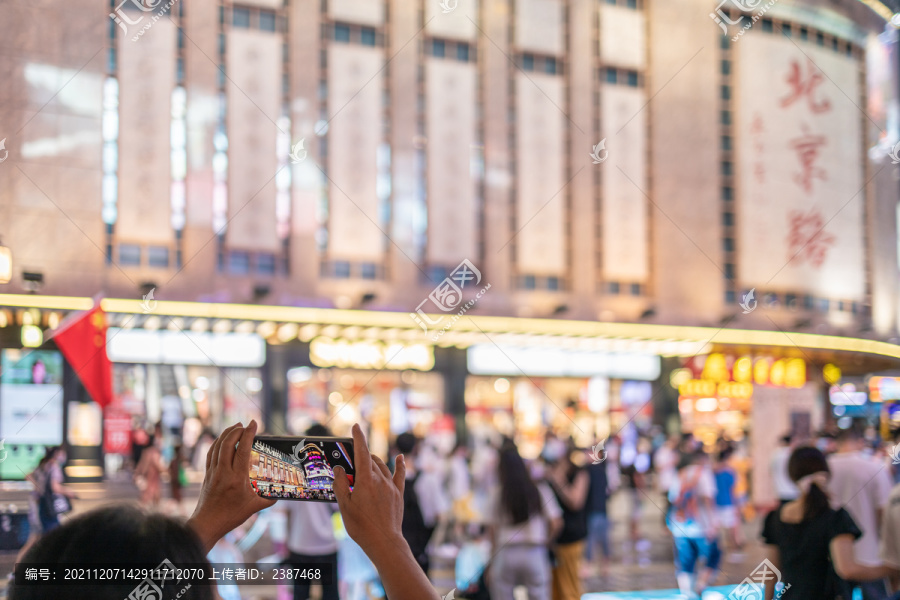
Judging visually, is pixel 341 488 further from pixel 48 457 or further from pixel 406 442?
pixel 48 457

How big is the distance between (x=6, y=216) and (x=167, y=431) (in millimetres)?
5704

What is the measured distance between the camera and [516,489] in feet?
17.0

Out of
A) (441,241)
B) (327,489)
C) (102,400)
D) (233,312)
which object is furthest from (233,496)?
(441,241)

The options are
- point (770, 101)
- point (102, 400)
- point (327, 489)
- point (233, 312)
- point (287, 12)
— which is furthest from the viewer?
point (770, 101)

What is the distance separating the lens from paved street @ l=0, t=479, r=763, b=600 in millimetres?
6473

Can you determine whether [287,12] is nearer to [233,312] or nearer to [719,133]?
[233,312]

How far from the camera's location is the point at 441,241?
1838 centimetres

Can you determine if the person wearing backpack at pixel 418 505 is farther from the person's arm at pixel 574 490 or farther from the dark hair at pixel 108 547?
the dark hair at pixel 108 547

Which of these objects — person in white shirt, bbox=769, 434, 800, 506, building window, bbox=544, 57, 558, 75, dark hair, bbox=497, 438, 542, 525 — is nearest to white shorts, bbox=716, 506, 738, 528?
person in white shirt, bbox=769, 434, 800, 506

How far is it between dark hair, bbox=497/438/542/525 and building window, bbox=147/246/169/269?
40.2 ft

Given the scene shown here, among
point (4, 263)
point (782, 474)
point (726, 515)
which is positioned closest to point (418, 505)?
point (4, 263)

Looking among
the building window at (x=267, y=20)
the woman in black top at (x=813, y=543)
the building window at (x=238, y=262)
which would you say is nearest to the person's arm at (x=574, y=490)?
the woman in black top at (x=813, y=543)

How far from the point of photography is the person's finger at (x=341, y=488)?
157 cm

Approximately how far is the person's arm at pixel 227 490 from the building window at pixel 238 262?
15.5 m
